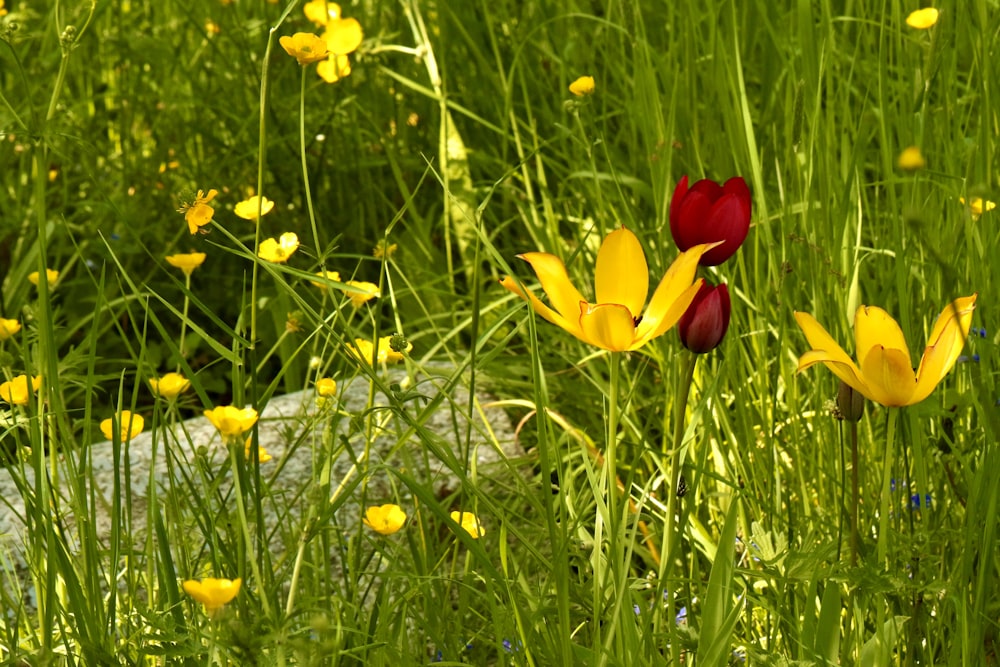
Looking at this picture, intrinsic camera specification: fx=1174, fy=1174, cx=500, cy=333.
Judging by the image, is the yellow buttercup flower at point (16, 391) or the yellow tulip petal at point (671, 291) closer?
the yellow tulip petal at point (671, 291)

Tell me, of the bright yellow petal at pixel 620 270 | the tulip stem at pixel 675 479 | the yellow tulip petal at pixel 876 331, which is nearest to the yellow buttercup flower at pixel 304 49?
the bright yellow petal at pixel 620 270

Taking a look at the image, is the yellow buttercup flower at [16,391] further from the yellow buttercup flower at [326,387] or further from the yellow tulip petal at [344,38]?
the yellow tulip petal at [344,38]

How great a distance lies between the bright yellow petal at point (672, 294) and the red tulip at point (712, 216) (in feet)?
0.08

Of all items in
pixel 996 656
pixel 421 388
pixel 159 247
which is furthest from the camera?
pixel 159 247

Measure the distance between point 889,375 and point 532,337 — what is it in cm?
30

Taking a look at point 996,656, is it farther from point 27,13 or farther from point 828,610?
point 27,13

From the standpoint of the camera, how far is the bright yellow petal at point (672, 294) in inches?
37.3

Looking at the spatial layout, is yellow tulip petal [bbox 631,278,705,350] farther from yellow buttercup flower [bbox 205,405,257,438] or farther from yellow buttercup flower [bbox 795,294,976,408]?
yellow buttercup flower [bbox 205,405,257,438]

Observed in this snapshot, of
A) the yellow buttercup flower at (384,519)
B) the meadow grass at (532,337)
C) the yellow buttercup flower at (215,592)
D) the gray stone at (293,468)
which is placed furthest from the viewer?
the gray stone at (293,468)

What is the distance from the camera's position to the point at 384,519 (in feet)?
4.21

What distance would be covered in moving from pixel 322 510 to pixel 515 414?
1.15 m

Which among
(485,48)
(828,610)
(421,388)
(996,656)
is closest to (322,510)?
(828,610)

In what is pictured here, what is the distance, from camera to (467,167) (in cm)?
246

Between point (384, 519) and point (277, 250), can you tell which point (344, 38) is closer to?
point (277, 250)
